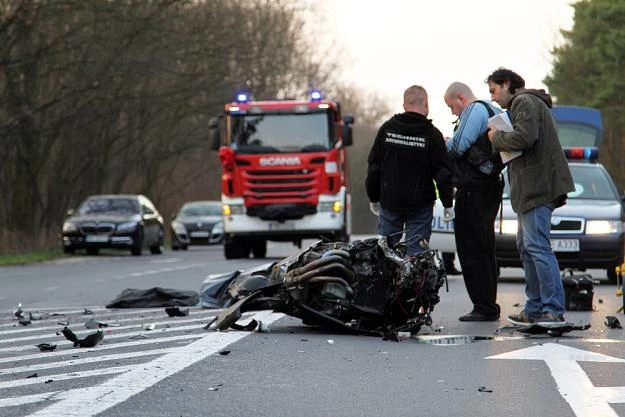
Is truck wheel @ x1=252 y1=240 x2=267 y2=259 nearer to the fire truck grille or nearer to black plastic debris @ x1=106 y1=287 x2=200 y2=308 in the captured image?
the fire truck grille

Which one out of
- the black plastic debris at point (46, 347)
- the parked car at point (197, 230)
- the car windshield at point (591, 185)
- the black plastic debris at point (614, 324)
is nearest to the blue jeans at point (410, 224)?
the black plastic debris at point (614, 324)

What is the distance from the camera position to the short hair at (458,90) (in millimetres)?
12664

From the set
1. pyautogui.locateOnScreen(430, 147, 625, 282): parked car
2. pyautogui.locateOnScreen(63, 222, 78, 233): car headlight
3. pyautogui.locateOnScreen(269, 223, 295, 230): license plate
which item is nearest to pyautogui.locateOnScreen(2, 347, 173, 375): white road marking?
pyautogui.locateOnScreen(430, 147, 625, 282): parked car

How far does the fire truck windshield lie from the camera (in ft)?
96.1

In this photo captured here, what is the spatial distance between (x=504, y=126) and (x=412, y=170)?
102cm

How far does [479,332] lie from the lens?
11.4 m

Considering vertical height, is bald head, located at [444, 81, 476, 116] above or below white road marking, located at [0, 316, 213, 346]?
above

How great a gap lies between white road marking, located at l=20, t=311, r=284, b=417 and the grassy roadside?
21.0 metres

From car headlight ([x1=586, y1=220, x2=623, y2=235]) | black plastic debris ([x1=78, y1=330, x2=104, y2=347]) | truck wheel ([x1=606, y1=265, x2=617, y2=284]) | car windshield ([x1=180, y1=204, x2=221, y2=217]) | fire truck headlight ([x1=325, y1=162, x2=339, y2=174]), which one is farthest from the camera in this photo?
car windshield ([x1=180, y1=204, x2=221, y2=217])

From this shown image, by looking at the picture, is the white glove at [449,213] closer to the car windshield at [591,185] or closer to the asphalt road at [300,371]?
the asphalt road at [300,371]

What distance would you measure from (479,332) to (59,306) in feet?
18.1

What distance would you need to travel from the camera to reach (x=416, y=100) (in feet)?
40.9

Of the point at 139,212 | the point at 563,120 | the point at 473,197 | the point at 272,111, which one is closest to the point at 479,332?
the point at 473,197

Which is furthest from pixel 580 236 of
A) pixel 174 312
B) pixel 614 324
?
pixel 174 312
